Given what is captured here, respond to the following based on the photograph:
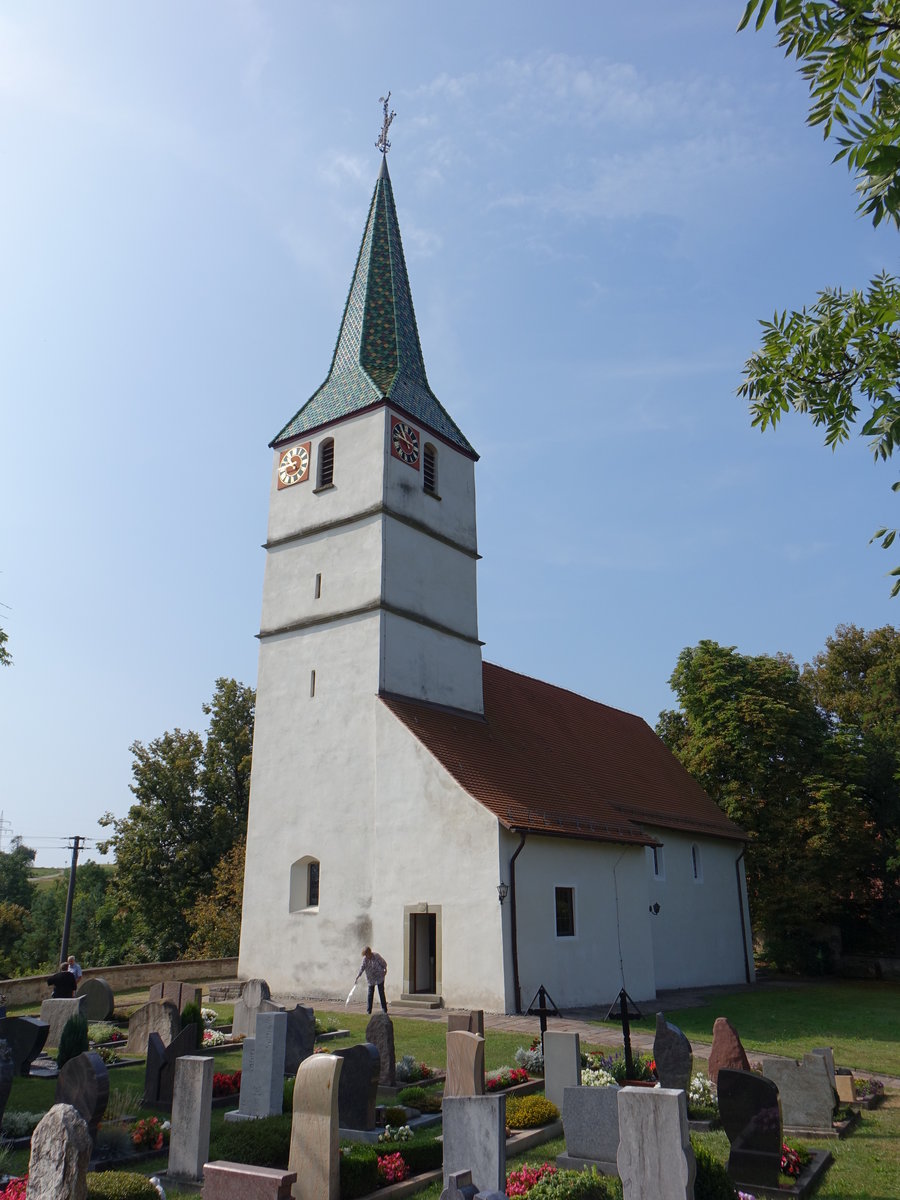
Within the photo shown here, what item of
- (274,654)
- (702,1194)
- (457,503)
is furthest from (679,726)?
(702,1194)

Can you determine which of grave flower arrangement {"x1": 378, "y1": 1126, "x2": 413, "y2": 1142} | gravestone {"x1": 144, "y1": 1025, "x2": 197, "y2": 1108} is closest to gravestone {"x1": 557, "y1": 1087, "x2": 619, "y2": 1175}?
grave flower arrangement {"x1": 378, "y1": 1126, "x2": 413, "y2": 1142}

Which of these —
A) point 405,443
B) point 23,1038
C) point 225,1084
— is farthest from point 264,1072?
point 405,443

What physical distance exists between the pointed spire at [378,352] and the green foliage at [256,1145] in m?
17.8

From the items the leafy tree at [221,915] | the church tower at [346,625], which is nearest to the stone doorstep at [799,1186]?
the church tower at [346,625]

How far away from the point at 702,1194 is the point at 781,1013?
14411 mm

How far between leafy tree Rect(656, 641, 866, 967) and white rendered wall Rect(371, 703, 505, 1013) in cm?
1518

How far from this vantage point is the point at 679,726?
35.2 metres

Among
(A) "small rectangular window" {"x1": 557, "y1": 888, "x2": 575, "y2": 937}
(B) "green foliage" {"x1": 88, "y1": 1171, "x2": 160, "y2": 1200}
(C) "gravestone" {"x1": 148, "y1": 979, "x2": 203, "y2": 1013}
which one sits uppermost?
(A) "small rectangular window" {"x1": 557, "y1": 888, "x2": 575, "y2": 937}

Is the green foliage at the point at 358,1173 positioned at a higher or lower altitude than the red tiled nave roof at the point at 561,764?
lower

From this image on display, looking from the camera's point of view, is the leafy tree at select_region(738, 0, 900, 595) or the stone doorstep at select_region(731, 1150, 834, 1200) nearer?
the leafy tree at select_region(738, 0, 900, 595)

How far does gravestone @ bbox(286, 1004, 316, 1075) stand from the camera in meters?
10.3

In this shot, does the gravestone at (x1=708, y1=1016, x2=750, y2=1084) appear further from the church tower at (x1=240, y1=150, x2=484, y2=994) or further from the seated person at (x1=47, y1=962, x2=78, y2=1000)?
the seated person at (x1=47, y1=962, x2=78, y2=1000)

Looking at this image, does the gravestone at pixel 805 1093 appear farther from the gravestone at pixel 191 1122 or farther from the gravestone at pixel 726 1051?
the gravestone at pixel 191 1122

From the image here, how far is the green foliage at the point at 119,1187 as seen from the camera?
209 inches
